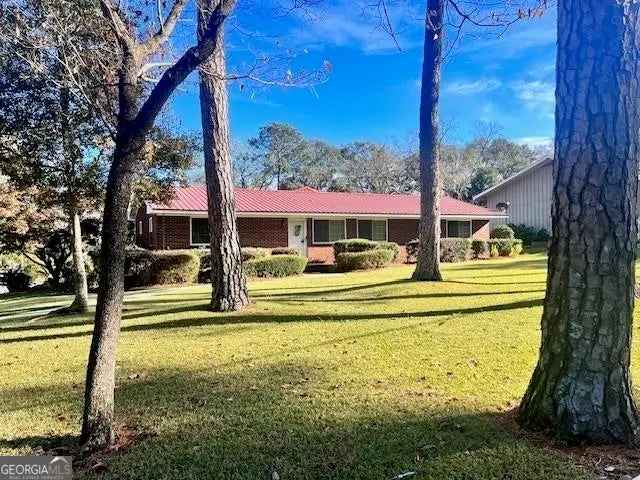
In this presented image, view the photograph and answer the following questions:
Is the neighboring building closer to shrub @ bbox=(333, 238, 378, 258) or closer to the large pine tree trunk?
shrub @ bbox=(333, 238, 378, 258)

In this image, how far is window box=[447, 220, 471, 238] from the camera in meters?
29.5

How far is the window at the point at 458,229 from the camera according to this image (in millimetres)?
29513

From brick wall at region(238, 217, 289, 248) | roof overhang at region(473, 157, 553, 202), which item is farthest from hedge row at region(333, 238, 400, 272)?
roof overhang at region(473, 157, 553, 202)

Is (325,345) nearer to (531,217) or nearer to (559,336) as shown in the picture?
(559,336)

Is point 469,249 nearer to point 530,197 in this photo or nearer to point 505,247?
point 505,247

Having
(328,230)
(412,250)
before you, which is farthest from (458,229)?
(328,230)

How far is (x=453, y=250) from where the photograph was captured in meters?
24.9

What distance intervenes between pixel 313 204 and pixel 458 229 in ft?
30.7

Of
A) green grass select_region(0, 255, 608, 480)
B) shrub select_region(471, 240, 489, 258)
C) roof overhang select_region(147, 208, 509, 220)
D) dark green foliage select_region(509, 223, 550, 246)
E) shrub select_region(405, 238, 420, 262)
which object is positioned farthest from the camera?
dark green foliage select_region(509, 223, 550, 246)

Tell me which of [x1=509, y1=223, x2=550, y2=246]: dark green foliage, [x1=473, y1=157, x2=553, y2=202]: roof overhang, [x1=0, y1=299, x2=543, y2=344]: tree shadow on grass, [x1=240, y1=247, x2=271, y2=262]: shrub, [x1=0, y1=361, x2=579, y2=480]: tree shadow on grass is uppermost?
[x1=473, y1=157, x2=553, y2=202]: roof overhang

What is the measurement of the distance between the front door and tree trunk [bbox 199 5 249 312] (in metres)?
15.2

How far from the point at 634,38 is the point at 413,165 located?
1871 inches

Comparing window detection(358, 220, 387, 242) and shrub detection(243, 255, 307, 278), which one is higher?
window detection(358, 220, 387, 242)

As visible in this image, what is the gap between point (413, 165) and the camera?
50.1m
